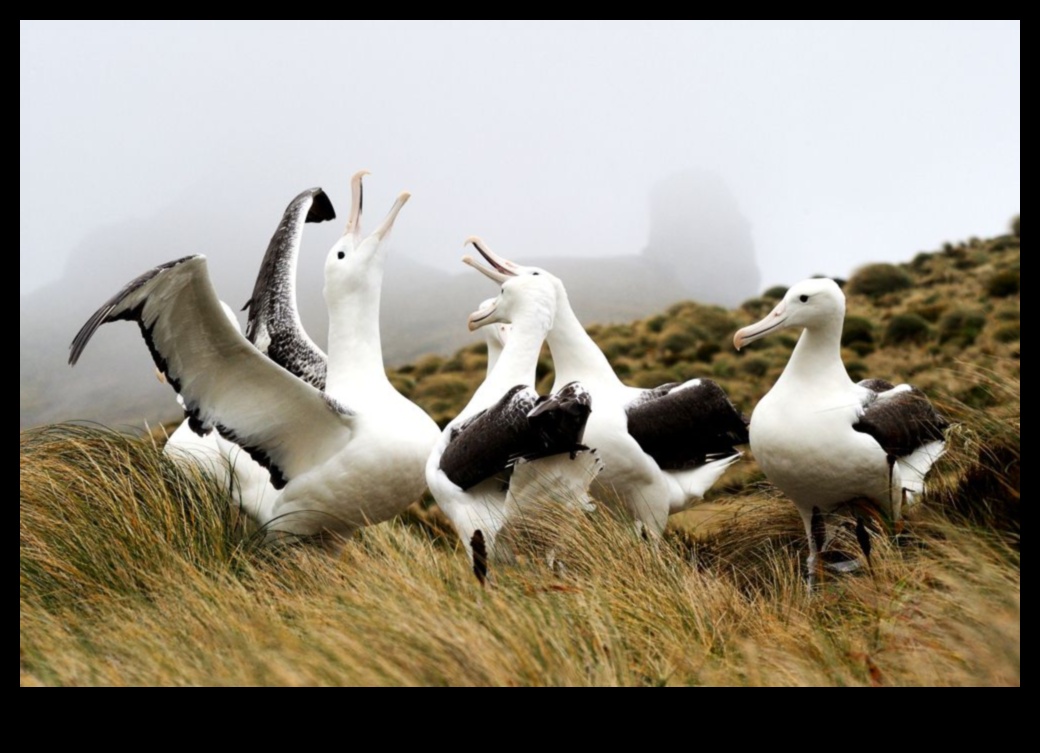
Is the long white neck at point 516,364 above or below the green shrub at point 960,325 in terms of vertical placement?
above

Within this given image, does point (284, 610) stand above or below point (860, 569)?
above

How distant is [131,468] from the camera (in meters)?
5.73

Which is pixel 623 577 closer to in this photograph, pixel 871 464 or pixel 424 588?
pixel 424 588

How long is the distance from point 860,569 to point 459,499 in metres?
1.92

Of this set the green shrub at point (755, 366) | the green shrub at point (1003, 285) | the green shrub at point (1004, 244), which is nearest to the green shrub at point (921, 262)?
the green shrub at point (1004, 244)

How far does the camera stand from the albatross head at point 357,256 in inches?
227

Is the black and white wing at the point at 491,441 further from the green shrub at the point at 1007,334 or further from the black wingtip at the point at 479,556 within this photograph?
the green shrub at the point at 1007,334

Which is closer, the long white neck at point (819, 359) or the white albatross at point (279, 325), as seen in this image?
the long white neck at point (819, 359)

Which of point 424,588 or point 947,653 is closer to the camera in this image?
point 947,653

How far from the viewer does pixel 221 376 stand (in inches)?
203

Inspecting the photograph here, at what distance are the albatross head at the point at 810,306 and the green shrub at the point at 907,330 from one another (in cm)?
1860

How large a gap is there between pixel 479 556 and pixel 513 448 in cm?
51

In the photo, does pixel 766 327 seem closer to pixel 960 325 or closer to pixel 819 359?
pixel 819 359
